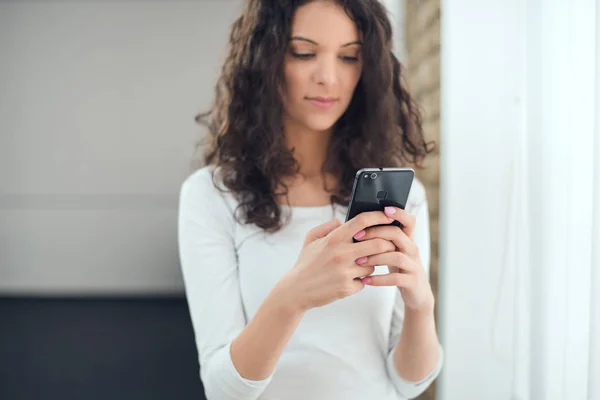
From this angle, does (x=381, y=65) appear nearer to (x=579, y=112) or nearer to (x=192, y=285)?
(x=579, y=112)

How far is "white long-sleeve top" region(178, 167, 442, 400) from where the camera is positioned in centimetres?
111

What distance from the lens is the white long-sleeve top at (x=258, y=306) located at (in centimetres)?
Result: 111

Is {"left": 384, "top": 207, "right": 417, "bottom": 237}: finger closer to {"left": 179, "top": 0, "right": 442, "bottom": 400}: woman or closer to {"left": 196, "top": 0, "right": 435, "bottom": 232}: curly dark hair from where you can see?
{"left": 179, "top": 0, "right": 442, "bottom": 400}: woman

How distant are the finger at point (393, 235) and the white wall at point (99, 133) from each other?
9.28 feet

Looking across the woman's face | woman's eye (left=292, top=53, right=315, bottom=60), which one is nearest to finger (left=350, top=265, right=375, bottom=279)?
the woman's face

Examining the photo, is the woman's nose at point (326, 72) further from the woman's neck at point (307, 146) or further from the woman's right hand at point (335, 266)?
the woman's right hand at point (335, 266)

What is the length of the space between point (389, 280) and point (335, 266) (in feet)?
0.33

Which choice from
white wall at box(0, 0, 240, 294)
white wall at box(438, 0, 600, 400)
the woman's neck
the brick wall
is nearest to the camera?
white wall at box(438, 0, 600, 400)

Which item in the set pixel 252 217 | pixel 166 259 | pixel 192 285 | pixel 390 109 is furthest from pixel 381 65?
pixel 166 259

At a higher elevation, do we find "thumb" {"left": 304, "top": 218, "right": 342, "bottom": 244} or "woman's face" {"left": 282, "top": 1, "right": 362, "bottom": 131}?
"woman's face" {"left": 282, "top": 1, "right": 362, "bottom": 131}

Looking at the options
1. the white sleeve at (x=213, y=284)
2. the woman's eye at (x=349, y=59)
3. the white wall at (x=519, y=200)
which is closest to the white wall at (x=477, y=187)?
the white wall at (x=519, y=200)

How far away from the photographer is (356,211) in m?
0.91

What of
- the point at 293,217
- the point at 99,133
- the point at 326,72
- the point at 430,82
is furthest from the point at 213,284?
the point at 99,133

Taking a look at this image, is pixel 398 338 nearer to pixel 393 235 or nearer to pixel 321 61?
pixel 393 235
